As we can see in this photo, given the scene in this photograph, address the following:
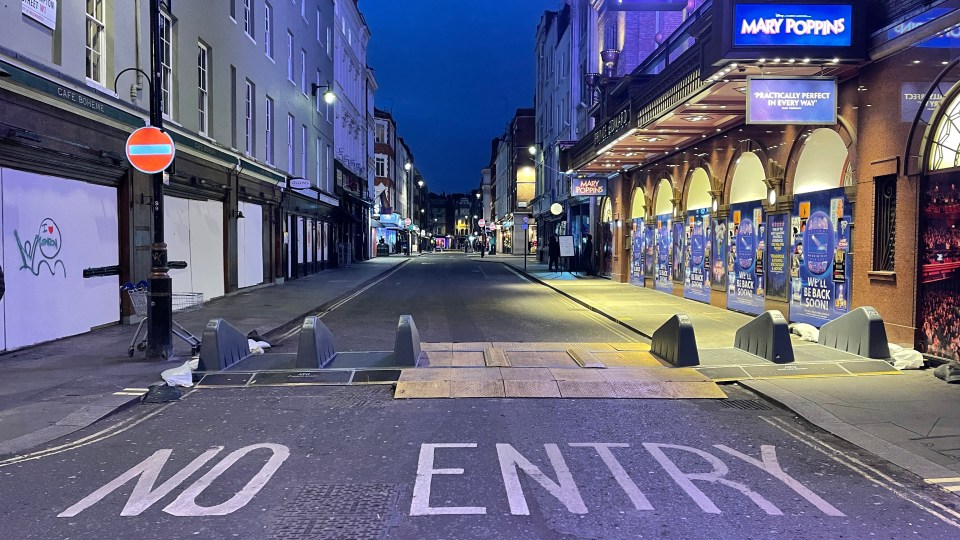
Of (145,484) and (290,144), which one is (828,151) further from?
(290,144)

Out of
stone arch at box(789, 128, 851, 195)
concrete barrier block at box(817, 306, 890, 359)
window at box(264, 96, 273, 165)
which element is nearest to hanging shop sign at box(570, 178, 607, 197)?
window at box(264, 96, 273, 165)

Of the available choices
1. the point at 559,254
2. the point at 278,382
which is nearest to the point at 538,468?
the point at 278,382

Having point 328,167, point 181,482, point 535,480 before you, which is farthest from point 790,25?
point 328,167

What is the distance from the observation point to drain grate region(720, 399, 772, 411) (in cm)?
738

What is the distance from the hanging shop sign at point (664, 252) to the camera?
21.1 metres

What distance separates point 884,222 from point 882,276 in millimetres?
848

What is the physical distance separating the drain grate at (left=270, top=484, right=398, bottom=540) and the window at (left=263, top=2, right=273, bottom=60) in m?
22.0

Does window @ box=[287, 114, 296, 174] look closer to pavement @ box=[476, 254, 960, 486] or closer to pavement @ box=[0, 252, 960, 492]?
pavement @ box=[0, 252, 960, 492]

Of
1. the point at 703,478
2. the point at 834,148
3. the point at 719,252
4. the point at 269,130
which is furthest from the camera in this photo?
the point at 269,130

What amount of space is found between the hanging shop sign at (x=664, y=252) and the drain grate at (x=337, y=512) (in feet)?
58.0

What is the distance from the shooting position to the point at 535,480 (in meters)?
4.99

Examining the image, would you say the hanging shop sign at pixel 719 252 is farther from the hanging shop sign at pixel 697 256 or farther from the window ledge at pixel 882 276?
the window ledge at pixel 882 276

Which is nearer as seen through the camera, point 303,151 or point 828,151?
point 828,151

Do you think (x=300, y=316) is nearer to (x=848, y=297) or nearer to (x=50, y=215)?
(x=50, y=215)
